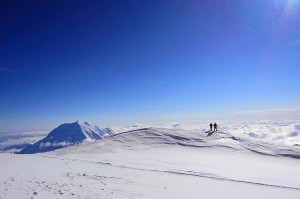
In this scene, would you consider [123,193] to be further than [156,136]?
No

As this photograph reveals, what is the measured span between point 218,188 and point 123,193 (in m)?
6.82

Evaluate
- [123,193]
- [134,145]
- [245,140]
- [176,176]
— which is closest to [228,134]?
[245,140]

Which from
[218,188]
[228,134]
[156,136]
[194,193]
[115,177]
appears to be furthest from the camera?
[228,134]

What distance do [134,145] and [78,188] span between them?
2235 centimetres

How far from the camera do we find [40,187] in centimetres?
1333

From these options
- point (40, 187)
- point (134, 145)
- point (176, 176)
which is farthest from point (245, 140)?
point (40, 187)

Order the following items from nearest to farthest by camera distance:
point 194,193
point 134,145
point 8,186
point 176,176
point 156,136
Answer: point 8,186 → point 194,193 → point 176,176 → point 134,145 → point 156,136

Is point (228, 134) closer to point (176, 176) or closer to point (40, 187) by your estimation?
point (176, 176)

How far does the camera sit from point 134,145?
36000 mm

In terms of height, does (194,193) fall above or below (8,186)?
below

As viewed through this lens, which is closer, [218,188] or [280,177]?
[218,188]

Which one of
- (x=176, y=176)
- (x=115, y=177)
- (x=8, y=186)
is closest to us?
(x=8, y=186)

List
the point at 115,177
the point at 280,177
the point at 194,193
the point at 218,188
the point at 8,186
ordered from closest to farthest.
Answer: the point at 8,186, the point at 194,193, the point at 218,188, the point at 115,177, the point at 280,177

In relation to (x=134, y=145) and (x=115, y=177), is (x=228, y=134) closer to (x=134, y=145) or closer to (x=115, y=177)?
(x=134, y=145)
